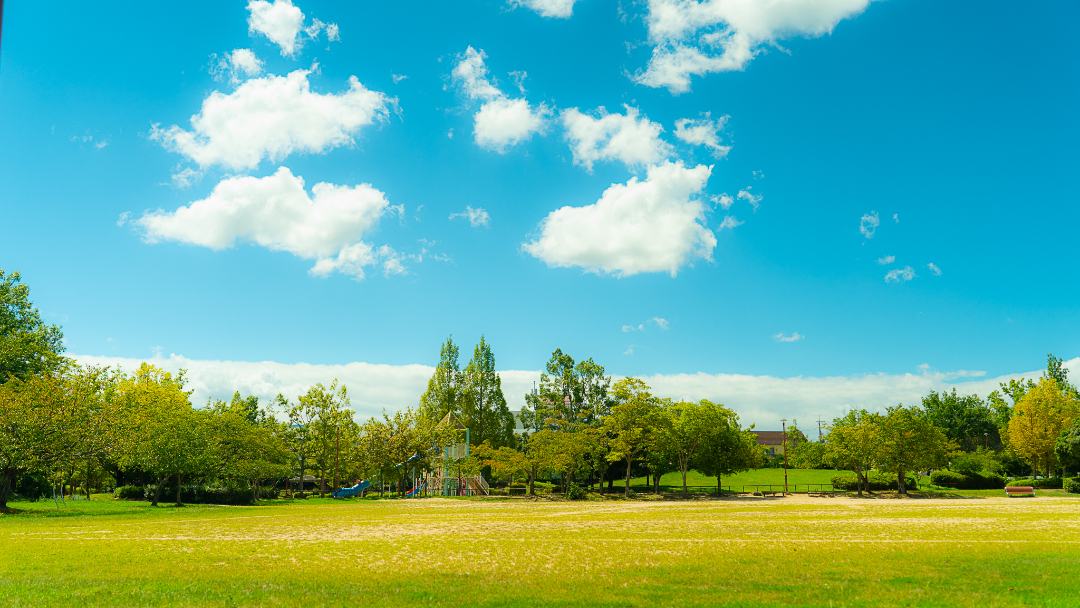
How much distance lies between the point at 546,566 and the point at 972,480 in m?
63.7

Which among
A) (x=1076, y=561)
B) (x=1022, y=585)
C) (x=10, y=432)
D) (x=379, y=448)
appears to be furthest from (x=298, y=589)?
(x=379, y=448)

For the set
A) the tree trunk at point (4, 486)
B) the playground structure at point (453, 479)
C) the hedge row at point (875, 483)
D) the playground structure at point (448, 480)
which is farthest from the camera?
the hedge row at point (875, 483)

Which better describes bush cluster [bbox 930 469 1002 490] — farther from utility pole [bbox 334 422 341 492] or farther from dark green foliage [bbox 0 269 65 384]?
dark green foliage [bbox 0 269 65 384]

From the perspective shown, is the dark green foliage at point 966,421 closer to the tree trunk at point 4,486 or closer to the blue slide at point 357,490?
the blue slide at point 357,490

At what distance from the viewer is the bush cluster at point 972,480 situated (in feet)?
201

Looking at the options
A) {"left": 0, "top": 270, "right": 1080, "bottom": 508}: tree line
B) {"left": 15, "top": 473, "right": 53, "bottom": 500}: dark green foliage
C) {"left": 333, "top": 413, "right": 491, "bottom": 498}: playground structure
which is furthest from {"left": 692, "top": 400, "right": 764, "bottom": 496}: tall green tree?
{"left": 15, "top": 473, "right": 53, "bottom": 500}: dark green foliage

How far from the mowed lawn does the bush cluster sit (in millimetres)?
45536

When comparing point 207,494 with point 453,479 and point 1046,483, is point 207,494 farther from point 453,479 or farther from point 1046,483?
point 1046,483

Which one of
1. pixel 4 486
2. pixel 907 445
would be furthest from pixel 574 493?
pixel 4 486

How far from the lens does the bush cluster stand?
61250 mm

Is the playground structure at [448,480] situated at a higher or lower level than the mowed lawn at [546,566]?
lower

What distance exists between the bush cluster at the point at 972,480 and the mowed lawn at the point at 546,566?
4554cm

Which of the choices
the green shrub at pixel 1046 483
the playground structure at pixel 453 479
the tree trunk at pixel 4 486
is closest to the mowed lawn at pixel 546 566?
the tree trunk at pixel 4 486

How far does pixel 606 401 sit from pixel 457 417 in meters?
15.7
